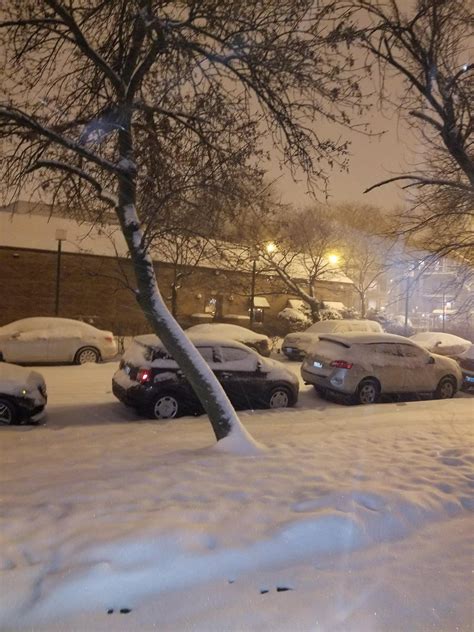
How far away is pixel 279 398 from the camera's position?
10602 mm

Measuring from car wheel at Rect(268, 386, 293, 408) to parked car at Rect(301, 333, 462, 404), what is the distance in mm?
1164

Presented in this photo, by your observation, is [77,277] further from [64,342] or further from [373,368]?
[373,368]

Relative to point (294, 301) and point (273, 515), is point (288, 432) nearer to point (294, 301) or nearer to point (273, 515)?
point (273, 515)

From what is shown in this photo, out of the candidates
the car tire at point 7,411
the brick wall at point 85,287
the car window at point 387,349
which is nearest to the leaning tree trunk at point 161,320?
the car tire at point 7,411

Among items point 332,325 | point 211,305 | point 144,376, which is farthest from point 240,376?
point 211,305

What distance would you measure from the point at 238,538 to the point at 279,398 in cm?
700

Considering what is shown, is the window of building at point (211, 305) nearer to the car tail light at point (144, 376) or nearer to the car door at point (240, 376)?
the car door at point (240, 376)

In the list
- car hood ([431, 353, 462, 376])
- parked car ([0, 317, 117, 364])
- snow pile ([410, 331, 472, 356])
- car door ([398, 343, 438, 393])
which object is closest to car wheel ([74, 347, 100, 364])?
parked car ([0, 317, 117, 364])


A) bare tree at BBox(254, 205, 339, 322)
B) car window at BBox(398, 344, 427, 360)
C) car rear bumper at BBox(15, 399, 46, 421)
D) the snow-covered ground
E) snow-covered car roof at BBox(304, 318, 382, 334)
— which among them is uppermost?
bare tree at BBox(254, 205, 339, 322)

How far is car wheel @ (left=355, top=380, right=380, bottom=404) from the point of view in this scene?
11359 millimetres

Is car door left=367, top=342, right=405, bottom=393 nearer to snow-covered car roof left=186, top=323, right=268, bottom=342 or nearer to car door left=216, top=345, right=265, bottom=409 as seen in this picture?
car door left=216, top=345, right=265, bottom=409

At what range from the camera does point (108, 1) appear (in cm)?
680

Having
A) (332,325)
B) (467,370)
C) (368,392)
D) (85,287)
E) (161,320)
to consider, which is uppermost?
(85,287)

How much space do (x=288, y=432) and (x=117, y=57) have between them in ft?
18.7
